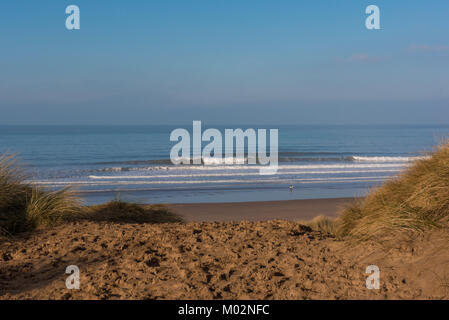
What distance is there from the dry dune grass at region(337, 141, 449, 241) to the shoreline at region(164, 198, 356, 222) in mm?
6845

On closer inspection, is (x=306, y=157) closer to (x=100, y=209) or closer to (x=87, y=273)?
(x=100, y=209)

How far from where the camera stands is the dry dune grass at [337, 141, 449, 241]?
5.66 metres

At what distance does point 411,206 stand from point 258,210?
10.1 metres

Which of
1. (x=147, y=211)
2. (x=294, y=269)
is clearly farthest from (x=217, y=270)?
(x=147, y=211)

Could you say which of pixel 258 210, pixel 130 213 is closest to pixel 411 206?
pixel 130 213

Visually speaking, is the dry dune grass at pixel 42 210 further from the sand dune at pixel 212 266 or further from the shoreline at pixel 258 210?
the shoreline at pixel 258 210

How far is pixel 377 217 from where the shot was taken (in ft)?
21.3

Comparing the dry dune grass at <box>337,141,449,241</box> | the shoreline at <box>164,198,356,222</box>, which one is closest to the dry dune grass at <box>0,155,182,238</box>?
the shoreline at <box>164,198,356,222</box>

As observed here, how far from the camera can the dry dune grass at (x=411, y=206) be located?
5.66 meters

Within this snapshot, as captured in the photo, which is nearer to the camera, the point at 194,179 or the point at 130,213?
the point at 130,213

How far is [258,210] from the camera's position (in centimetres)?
1602

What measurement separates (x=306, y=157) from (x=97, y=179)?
875 inches

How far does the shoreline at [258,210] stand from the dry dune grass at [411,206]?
684 centimetres

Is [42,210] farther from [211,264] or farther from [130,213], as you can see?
[211,264]
